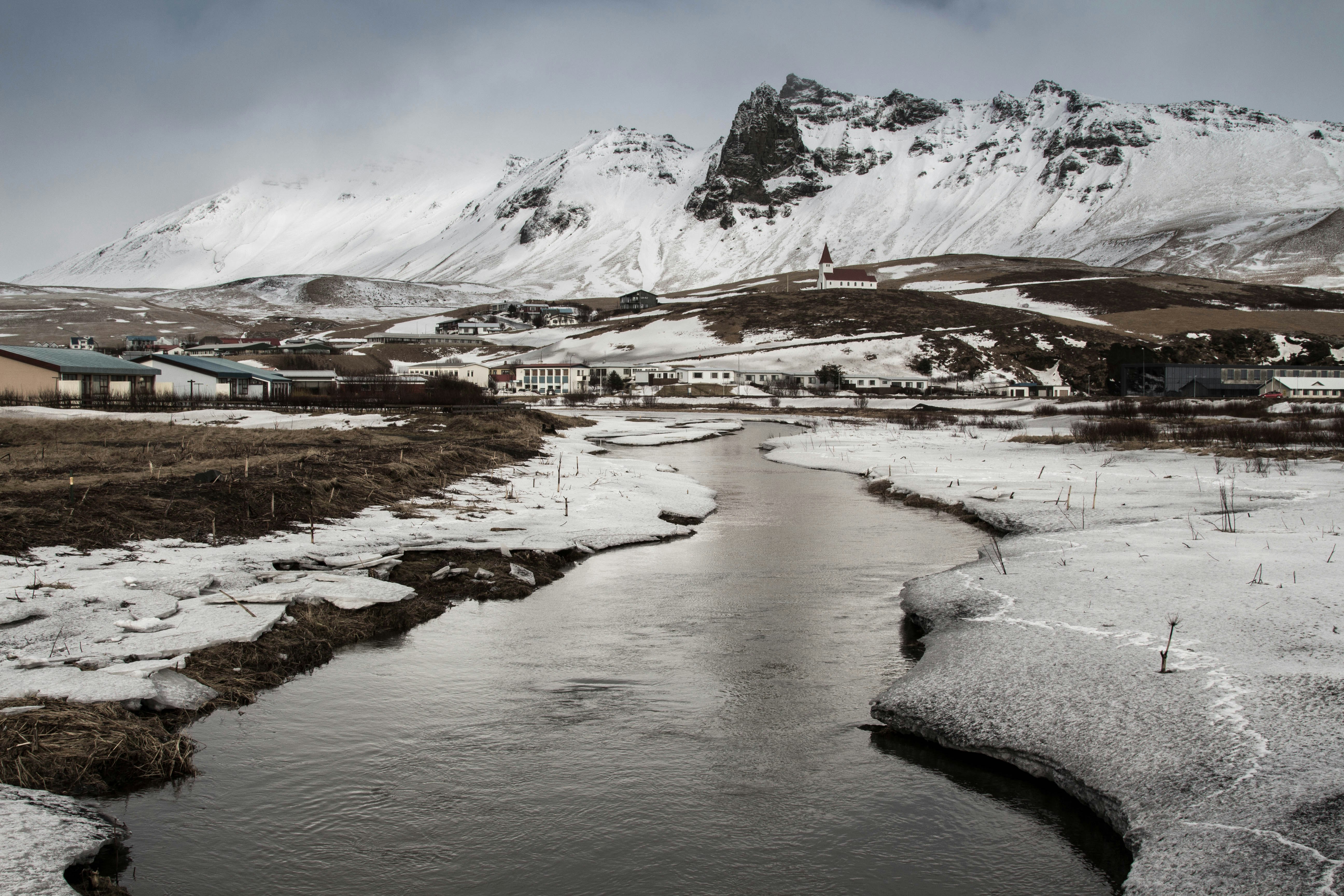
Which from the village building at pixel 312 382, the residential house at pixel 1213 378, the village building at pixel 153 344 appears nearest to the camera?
the village building at pixel 312 382

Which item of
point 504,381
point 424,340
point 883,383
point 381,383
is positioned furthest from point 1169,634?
point 424,340

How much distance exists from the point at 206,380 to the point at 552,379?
55212 mm

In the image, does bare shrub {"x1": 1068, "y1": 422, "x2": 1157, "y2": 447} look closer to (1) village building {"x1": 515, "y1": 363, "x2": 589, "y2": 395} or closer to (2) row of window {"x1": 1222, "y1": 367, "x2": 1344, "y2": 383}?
(2) row of window {"x1": 1222, "y1": 367, "x2": 1344, "y2": 383}

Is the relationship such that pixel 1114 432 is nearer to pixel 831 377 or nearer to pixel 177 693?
pixel 177 693

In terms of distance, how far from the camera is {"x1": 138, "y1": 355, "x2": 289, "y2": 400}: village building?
238 ft

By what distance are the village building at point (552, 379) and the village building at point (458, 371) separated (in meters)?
4.68

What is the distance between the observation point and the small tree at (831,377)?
118375mm

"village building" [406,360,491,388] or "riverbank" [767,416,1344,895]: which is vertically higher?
"village building" [406,360,491,388]

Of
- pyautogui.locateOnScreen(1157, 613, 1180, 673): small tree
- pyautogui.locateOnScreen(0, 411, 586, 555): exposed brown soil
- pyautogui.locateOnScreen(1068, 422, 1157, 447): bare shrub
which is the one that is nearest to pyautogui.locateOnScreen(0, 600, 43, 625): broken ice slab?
pyautogui.locateOnScreen(0, 411, 586, 555): exposed brown soil

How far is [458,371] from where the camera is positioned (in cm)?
12900

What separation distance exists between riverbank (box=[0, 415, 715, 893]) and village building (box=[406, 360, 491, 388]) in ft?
334

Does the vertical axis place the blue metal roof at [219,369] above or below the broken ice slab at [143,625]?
above

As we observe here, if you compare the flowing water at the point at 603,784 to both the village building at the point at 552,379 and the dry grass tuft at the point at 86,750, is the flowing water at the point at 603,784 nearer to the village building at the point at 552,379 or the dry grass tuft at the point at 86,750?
the dry grass tuft at the point at 86,750

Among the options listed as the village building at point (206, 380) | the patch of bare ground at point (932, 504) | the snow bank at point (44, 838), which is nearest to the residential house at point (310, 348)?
the village building at point (206, 380)
